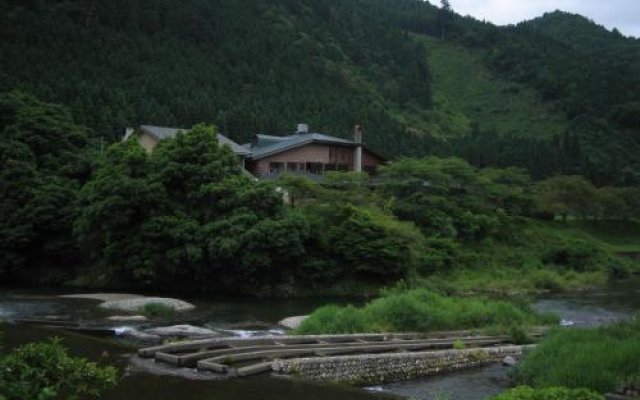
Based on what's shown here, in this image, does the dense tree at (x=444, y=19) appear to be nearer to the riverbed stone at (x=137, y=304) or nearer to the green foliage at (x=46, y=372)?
the riverbed stone at (x=137, y=304)

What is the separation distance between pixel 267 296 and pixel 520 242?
2799cm

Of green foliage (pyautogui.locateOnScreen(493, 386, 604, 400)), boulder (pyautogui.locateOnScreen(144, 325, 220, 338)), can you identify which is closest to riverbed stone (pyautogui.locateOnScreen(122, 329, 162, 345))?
boulder (pyautogui.locateOnScreen(144, 325, 220, 338))

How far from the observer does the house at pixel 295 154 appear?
2425 inches

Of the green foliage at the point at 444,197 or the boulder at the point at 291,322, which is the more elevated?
the green foliage at the point at 444,197

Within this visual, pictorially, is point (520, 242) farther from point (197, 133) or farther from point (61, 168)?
point (61, 168)

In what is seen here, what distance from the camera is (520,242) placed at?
61531 millimetres

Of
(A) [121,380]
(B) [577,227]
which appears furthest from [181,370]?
(B) [577,227]

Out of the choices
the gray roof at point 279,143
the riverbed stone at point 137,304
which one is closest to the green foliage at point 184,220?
the riverbed stone at point 137,304

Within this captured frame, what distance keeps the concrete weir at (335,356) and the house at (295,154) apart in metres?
37.3

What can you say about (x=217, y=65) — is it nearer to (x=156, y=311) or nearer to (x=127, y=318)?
(x=156, y=311)

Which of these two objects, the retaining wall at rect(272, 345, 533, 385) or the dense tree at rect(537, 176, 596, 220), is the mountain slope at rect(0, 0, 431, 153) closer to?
the dense tree at rect(537, 176, 596, 220)

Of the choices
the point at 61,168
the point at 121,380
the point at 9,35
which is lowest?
the point at 121,380

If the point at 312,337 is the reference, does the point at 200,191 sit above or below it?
above

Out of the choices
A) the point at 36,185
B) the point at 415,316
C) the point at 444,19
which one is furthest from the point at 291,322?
the point at 444,19
